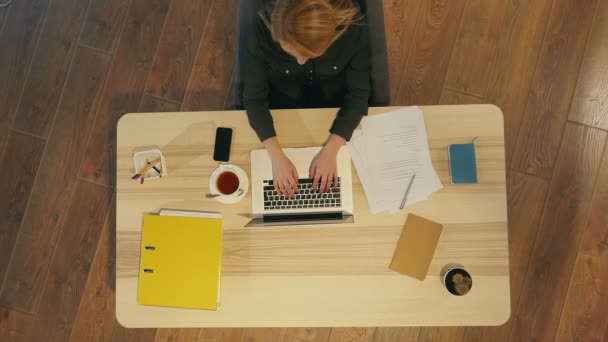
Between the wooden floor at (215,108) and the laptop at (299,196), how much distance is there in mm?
880

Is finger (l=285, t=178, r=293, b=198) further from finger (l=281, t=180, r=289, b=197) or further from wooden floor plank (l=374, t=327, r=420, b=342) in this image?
wooden floor plank (l=374, t=327, r=420, b=342)

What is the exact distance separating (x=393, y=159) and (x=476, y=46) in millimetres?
1099

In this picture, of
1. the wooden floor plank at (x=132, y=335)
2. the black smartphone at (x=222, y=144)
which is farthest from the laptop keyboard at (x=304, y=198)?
the wooden floor plank at (x=132, y=335)

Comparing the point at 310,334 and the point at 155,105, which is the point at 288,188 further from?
the point at 155,105

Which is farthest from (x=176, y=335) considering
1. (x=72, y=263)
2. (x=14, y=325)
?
(x=14, y=325)

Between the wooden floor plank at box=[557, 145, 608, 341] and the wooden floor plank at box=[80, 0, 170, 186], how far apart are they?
2247 millimetres

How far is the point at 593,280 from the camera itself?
1.75 m

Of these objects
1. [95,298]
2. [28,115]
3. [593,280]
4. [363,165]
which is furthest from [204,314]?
[593,280]

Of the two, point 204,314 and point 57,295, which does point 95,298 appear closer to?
point 57,295

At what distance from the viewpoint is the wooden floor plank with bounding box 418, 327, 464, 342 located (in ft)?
5.74

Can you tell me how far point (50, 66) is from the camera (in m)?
2.02

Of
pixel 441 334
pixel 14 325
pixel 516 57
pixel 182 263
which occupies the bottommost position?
pixel 14 325

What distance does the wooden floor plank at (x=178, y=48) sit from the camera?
196 cm

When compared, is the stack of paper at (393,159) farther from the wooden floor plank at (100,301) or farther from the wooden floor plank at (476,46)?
the wooden floor plank at (100,301)
